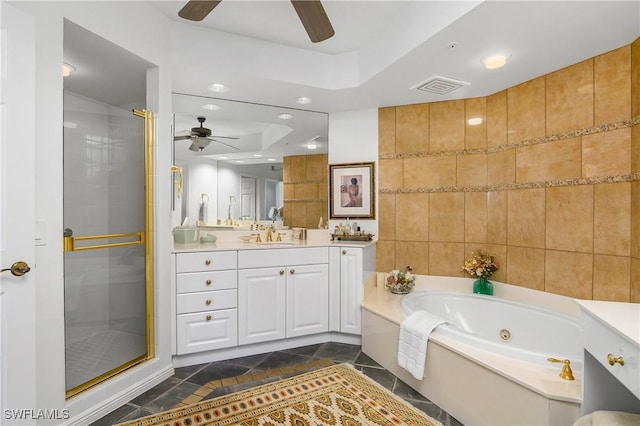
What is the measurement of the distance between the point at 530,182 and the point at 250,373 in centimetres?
274

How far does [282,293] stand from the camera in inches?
114

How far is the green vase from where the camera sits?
120 inches

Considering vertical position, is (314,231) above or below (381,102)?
below

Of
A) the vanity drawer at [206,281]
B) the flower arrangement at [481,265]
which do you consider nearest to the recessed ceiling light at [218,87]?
the vanity drawer at [206,281]

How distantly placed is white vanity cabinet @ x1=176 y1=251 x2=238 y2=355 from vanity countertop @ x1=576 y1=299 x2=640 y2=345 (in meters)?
2.28

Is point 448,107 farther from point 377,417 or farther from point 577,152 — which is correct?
point 377,417

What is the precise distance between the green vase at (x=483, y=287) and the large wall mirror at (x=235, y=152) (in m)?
1.99

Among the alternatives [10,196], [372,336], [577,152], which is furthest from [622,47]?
[10,196]

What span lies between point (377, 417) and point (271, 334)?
119 cm

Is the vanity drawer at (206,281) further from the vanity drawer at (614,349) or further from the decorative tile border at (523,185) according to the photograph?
the vanity drawer at (614,349)

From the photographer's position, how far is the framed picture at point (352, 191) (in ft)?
11.5

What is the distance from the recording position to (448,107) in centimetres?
328

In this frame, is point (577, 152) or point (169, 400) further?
point (577, 152)

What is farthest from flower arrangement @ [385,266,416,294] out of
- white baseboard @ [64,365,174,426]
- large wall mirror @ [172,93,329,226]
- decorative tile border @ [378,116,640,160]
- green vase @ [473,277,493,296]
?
white baseboard @ [64,365,174,426]
